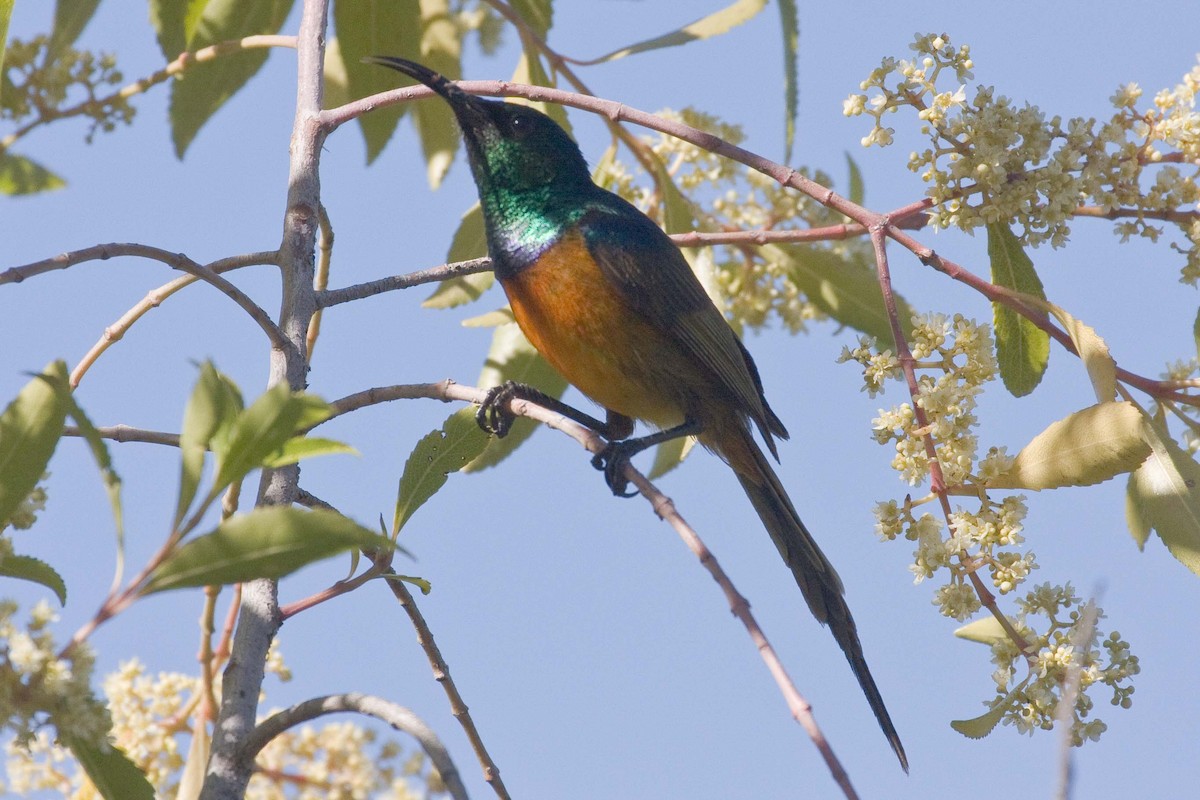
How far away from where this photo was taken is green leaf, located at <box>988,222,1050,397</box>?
308 centimetres

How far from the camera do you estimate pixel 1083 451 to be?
249 cm

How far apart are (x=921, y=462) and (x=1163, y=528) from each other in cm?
57

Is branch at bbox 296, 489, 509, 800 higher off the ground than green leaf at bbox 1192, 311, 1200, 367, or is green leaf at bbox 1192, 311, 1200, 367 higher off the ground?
green leaf at bbox 1192, 311, 1200, 367

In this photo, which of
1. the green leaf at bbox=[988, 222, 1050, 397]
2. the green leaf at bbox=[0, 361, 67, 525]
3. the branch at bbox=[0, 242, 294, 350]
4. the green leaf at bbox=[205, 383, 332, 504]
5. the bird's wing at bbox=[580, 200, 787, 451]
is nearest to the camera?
the green leaf at bbox=[205, 383, 332, 504]

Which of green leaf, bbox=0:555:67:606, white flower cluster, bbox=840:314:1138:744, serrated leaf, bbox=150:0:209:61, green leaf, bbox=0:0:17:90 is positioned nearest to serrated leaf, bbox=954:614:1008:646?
white flower cluster, bbox=840:314:1138:744

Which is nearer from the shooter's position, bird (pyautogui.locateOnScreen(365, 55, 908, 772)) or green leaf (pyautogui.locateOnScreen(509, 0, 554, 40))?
bird (pyautogui.locateOnScreen(365, 55, 908, 772))

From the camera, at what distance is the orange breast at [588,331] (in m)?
3.79

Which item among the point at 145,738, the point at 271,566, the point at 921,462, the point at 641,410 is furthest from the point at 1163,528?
the point at 145,738

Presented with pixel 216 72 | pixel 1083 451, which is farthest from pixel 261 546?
pixel 216 72

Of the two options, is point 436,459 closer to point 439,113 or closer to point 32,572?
point 32,572

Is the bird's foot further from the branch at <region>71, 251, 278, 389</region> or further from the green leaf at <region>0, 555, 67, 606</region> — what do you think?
the green leaf at <region>0, 555, 67, 606</region>

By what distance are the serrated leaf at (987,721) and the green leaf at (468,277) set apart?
2.17 m

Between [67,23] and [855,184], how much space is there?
9.12 feet

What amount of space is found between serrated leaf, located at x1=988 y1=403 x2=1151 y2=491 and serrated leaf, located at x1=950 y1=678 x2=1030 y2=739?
40 cm
